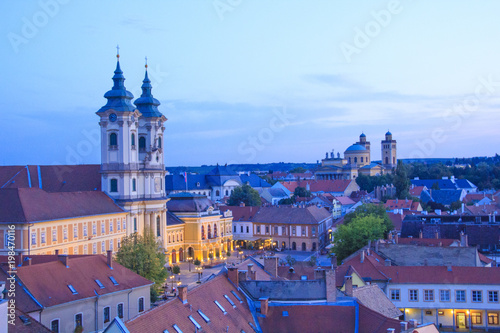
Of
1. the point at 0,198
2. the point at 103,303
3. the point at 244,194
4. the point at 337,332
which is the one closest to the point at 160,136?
the point at 0,198

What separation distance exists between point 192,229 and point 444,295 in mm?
37161

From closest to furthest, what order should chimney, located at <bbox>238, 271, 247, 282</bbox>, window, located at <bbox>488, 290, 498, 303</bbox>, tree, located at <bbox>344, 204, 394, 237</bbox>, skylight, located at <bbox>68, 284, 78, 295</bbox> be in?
1. skylight, located at <bbox>68, 284, 78, 295</bbox>
2. chimney, located at <bbox>238, 271, 247, 282</bbox>
3. window, located at <bbox>488, 290, 498, 303</bbox>
4. tree, located at <bbox>344, 204, 394, 237</bbox>

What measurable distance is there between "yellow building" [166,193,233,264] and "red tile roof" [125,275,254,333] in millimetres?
40645

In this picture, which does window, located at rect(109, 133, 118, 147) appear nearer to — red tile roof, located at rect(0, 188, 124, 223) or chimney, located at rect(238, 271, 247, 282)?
red tile roof, located at rect(0, 188, 124, 223)

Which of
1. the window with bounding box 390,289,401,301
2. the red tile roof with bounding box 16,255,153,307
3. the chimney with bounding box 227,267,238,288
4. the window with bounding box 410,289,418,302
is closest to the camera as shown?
the red tile roof with bounding box 16,255,153,307

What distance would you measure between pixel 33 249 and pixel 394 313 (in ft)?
93.0

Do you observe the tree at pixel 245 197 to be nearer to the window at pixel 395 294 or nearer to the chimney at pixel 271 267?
the window at pixel 395 294

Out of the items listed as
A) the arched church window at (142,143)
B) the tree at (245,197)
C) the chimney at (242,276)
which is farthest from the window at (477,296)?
the tree at (245,197)

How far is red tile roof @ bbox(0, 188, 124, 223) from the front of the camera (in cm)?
4809

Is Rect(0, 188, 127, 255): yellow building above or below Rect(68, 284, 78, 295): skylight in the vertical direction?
above

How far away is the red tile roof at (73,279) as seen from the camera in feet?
97.0

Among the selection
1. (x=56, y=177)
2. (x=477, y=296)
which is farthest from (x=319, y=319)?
(x=56, y=177)

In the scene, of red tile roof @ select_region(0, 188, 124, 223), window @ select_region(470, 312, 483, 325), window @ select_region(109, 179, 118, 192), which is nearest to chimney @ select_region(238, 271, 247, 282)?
window @ select_region(470, 312, 483, 325)

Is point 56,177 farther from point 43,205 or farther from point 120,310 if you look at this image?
point 120,310
